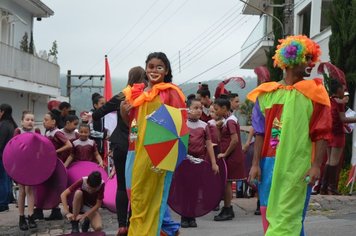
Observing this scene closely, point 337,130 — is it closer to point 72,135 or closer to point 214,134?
point 214,134

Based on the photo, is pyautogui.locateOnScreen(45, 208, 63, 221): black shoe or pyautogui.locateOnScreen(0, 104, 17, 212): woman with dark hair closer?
pyautogui.locateOnScreen(45, 208, 63, 221): black shoe

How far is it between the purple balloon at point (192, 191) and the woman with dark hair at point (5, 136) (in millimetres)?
2970

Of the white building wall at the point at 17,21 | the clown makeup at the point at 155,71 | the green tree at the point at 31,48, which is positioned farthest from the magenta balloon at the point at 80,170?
the green tree at the point at 31,48

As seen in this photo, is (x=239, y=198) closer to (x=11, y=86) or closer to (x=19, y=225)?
(x=19, y=225)

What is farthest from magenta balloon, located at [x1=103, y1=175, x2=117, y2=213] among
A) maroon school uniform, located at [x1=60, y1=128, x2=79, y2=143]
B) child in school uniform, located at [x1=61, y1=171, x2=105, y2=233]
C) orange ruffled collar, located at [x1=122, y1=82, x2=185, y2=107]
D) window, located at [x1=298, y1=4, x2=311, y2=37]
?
window, located at [x1=298, y1=4, x2=311, y2=37]

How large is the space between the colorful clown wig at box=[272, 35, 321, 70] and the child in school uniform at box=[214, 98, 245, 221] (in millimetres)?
3248

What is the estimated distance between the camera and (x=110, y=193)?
7145 mm

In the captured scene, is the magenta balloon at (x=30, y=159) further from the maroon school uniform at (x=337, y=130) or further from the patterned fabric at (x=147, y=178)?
the maroon school uniform at (x=337, y=130)

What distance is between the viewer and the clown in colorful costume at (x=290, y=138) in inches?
173

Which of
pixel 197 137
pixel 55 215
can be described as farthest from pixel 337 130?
pixel 55 215

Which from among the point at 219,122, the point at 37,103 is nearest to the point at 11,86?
the point at 37,103

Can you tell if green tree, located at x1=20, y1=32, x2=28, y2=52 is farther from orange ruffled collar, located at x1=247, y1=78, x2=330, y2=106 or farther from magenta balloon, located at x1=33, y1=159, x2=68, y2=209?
orange ruffled collar, located at x1=247, y1=78, x2=330, y2=106

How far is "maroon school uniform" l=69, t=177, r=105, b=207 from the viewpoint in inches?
274

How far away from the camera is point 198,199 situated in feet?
23.4
